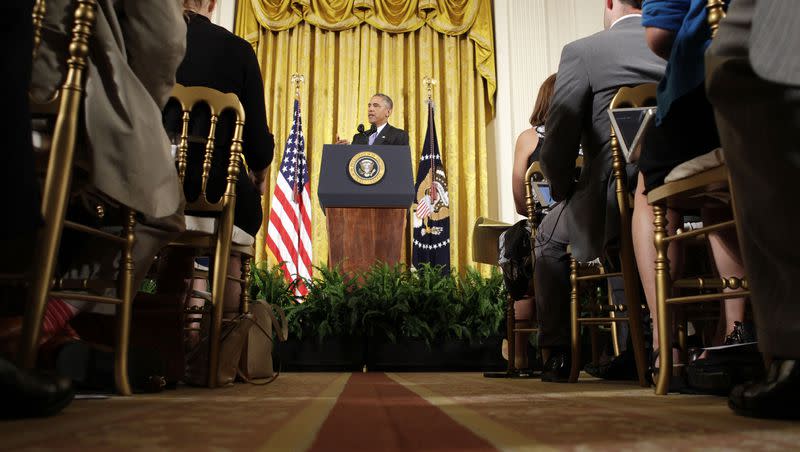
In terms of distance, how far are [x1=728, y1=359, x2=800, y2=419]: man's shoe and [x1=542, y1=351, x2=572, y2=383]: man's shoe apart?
117 cm

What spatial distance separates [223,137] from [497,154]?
5514 mm

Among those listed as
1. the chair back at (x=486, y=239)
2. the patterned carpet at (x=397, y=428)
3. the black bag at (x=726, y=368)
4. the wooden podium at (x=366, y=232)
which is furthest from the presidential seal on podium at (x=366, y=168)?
the patterned carpet at (x=397, y=428)

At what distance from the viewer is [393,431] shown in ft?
2.11

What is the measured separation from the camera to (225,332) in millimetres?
1794

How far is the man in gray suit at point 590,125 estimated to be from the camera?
178 centimetres

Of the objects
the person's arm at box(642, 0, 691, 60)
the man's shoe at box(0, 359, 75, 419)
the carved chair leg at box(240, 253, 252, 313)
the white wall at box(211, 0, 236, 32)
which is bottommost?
the man's shoe at box(0, 359, 75, 419)

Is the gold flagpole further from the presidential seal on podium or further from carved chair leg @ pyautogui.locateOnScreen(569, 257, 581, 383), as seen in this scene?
carved chair leg @ pyautogui.locateOnScreen(569, 257, 581, 383)

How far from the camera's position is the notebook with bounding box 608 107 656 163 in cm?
156

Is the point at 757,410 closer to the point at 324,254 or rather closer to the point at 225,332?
the point at 225,332

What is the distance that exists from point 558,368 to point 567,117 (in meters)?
0.76

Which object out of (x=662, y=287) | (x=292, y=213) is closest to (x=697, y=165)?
(x=662, y=287)

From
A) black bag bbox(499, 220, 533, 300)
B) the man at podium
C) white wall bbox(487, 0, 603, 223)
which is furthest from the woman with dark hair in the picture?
white wall bbox(487, 0, 603, 223)

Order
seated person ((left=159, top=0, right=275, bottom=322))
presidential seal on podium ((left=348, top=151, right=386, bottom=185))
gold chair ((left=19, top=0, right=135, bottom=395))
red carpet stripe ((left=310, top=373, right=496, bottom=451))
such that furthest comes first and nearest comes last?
presidential seal on podium ((left=348, top=151, right=386, bottom=185)) < seated person ((left=159, top=0, right=275, bottom=322)) < gold chair ((left=19, top=0, right=135, bottom=395)) < red carpet stripe ((left=310, top=373, right=496, bottom=451))

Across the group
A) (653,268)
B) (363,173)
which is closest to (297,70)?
(363,173)
